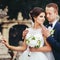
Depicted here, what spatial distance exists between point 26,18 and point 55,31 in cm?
37

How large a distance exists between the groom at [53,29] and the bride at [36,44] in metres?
0.06

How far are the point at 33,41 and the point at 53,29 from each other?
27 centimetres

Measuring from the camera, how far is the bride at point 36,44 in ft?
10.1

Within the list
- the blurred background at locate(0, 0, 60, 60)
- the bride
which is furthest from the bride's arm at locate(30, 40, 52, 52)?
the blurred background at locate(0, 0, 60, 60)

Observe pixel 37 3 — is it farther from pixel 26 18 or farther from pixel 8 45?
pixel 8 45

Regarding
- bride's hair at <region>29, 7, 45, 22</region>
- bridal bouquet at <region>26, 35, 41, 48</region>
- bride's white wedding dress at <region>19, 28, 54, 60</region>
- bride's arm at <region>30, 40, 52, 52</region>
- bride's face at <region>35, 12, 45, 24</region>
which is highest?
bride's hair at <region>29, 7, 45, 22</region>

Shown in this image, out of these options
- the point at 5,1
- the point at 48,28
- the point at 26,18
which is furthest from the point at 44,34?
the point at 5,1

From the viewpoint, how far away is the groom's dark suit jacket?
3.02 metres

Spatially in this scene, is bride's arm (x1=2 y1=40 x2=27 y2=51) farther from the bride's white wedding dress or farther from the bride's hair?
the bride's hair

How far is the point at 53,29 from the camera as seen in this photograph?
307 centimetres

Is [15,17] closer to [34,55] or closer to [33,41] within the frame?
[33,41]

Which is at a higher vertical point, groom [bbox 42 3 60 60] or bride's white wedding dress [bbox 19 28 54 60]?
groom [bbox 42 3 60 60]

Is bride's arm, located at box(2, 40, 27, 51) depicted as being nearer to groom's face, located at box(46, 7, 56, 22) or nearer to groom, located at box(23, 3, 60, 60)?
groom, located at box(23, 3, 60, 60)

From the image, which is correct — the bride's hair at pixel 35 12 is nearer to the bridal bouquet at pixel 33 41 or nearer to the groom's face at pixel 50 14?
the groom's face at pixel 50 14
